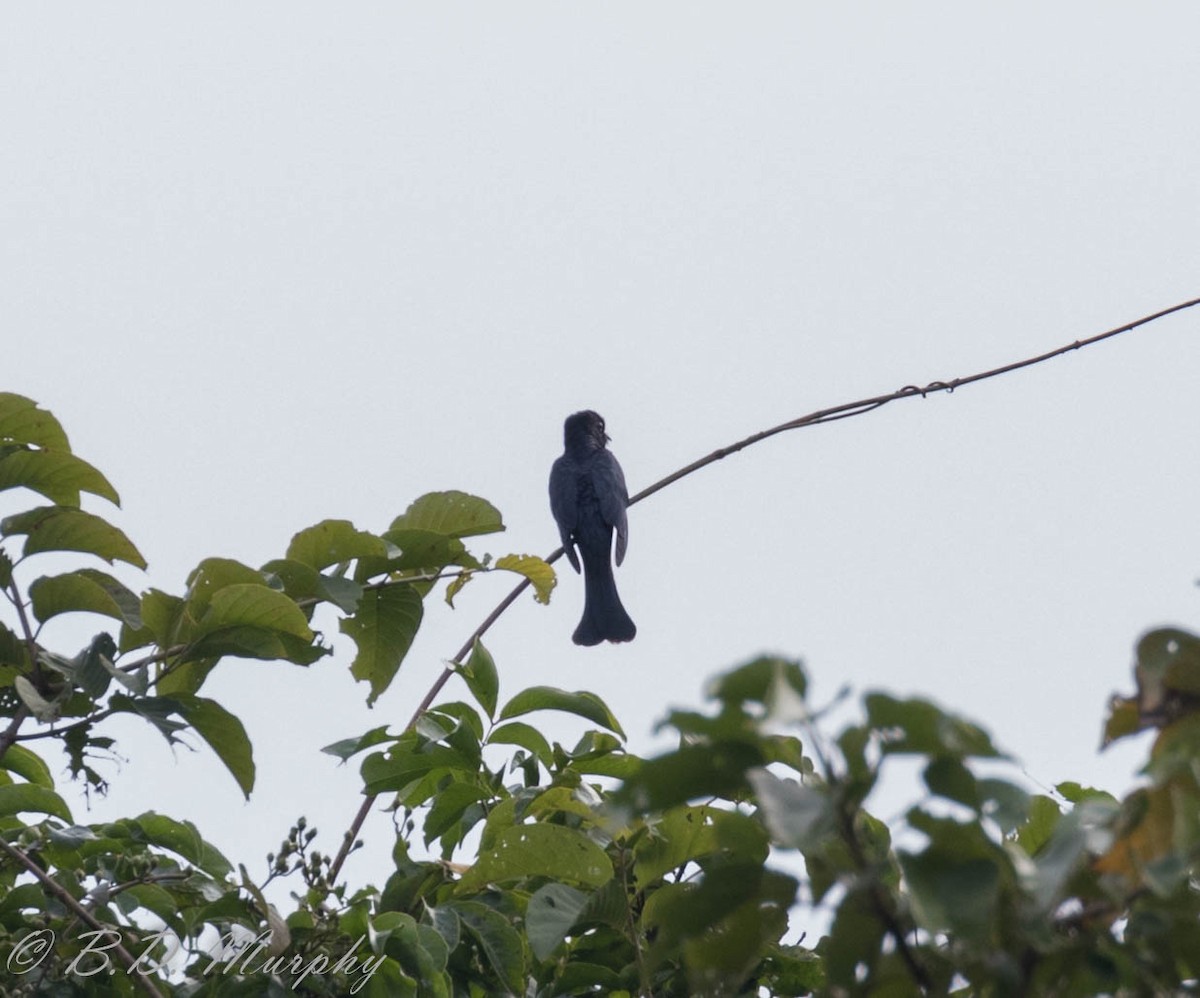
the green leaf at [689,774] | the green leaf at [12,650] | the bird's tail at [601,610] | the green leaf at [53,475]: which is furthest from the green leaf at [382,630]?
the bird's tail at [601,610]

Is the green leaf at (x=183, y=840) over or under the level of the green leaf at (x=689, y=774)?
over

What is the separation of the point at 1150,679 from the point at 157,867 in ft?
7.95

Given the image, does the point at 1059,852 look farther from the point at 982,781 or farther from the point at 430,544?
the point at 430,544

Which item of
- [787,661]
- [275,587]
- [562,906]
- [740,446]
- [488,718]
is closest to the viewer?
[787,661]

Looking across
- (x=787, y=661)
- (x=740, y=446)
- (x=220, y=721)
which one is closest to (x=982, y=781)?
(x=787, y=661)

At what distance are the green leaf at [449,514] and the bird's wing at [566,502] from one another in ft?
16.1

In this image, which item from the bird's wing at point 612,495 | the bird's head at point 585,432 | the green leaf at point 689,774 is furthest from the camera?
the bird's head at point 585,432

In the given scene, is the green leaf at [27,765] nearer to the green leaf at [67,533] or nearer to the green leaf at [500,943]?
the green leaf at [67,533]

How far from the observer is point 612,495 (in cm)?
891

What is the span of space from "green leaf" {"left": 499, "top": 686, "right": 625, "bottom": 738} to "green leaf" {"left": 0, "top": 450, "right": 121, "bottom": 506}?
1.01m

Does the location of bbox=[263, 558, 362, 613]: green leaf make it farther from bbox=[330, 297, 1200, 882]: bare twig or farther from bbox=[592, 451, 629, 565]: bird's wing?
bbox=[592, 451, 629, 565]: bird's wing

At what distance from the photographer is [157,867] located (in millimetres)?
3334

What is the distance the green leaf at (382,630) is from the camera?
12.0 feet

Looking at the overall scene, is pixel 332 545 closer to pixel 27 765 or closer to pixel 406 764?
pixel 406 764
